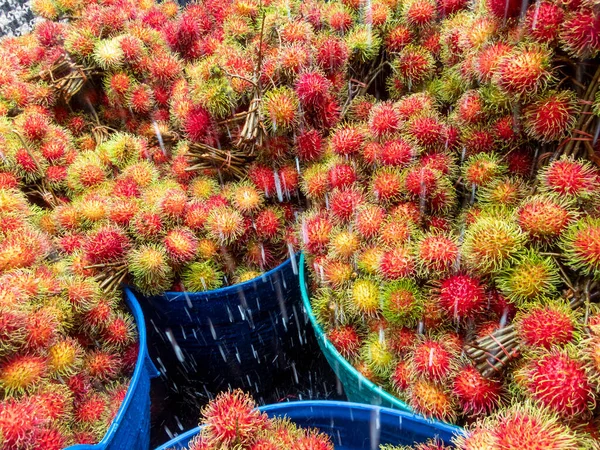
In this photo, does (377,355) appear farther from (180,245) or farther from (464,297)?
(180,245)

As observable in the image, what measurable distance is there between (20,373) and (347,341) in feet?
A: 2.40

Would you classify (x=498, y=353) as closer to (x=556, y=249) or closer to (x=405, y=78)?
(x=556, y=249)

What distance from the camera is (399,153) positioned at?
4.16 feet

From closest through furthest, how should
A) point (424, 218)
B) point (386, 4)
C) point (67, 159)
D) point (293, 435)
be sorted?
point (293, 435) → point (424, 218) → point (386, 4) → point (67, 159)

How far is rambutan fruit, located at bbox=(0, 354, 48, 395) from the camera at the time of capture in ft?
3.50

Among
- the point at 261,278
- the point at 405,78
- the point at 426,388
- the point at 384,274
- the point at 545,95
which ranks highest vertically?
the point at 545,95

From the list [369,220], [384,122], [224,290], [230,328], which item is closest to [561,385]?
[369,220]

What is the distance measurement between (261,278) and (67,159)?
85 centimetres

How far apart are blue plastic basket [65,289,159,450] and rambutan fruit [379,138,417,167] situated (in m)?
0.81

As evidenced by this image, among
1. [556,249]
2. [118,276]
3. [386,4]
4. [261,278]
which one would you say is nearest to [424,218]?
[556,249]

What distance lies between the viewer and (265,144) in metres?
1.54

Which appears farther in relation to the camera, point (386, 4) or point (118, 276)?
point (386, 4)

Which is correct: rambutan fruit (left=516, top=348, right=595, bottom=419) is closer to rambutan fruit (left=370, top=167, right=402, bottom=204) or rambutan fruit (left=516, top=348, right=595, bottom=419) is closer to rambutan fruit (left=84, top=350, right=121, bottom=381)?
rambutan fruit (left=370, top=167, right=402, bottom=204)

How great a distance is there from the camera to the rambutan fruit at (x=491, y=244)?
954 mm
